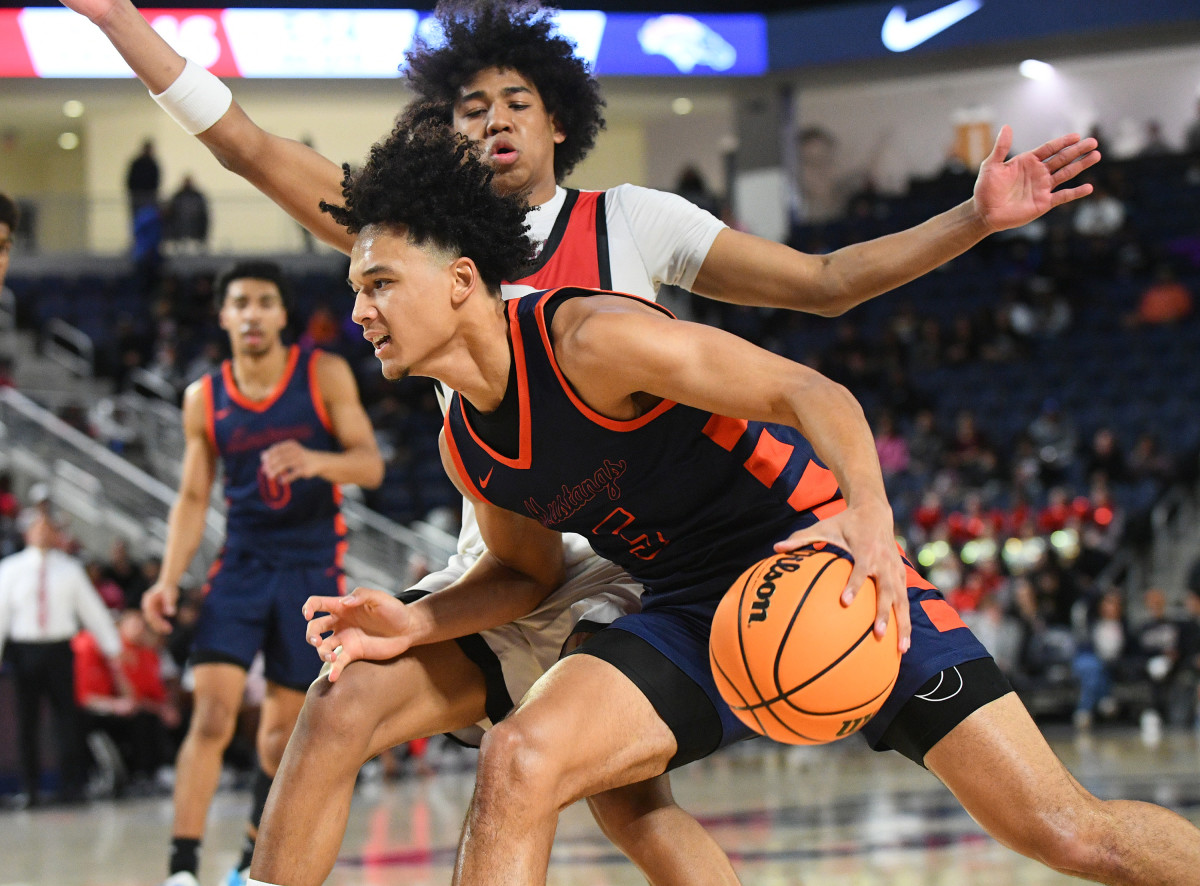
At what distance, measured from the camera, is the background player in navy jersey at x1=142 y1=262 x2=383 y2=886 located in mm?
5156

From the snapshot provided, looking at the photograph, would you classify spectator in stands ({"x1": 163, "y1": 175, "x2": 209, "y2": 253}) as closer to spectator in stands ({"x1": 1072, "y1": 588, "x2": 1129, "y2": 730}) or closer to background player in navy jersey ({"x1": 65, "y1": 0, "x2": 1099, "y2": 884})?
spectator in stands ({"x1": 1072, "y1": 588, "x2": 1129, "y2": 730})

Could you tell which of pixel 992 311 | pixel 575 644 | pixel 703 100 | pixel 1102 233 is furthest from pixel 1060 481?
pixel 575 644

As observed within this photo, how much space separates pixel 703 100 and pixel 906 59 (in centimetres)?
327

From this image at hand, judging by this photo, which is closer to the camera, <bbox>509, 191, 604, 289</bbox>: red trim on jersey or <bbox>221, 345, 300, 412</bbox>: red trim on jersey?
<bbox>509, 191, 604, 289</bbox>: red trim on jersey

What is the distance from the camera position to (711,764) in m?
10.7

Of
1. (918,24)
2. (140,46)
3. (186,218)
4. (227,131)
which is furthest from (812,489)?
(918,24)

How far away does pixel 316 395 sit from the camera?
5.55 meters

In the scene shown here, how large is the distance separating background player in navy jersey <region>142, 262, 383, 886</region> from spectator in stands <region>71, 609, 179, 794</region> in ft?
14.5

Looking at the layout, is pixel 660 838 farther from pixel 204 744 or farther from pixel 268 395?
pixel 268 395

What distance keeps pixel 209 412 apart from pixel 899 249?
10.1 feet

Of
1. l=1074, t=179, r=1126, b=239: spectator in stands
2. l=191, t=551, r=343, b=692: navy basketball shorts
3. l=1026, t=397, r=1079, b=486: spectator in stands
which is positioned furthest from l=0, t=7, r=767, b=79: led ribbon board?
l=191, t=551, r=343, b=692: navy basketball shorts

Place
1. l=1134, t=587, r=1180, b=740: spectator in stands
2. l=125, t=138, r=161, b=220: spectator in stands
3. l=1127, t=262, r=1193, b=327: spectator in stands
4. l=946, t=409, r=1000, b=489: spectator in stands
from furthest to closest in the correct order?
l=125, t=138, r=161, b=220: spectator in stands < l=1127, t=262, r=1193, b=327: spectator in stands < l=946, t=409, r=1000, b=489: spectator in stands < l=1134, t=587, r=1180, b=740: spectator in stands

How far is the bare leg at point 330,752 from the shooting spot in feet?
9.70

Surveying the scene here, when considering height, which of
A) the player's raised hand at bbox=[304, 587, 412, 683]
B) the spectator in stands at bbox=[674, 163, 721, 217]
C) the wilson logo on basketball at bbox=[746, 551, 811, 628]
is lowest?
the player's raised hand at bbox=[304, 587, 412, 683]
